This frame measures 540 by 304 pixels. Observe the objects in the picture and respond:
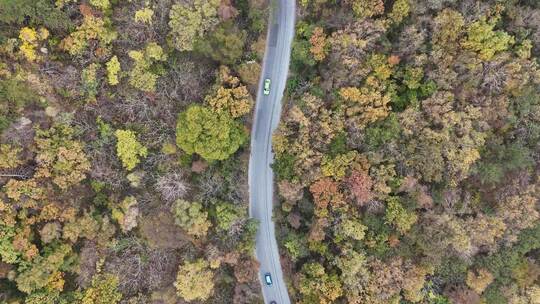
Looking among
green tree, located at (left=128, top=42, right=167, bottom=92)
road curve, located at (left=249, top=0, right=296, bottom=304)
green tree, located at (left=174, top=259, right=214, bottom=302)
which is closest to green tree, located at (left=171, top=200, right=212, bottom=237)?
green tree, located at (left=174, top=259, right=214, bottom=302)

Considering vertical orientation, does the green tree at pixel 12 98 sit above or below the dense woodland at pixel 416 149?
above

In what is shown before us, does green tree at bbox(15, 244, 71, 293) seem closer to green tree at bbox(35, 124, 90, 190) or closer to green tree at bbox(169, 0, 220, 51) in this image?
green tree at bbox(35, 124, 90, 190)

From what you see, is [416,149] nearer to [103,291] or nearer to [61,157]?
[103,291]

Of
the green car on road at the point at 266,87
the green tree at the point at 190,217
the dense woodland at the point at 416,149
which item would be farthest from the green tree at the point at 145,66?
the dense woodland at the point at 416,149

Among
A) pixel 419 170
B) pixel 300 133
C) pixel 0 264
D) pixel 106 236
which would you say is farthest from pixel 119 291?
pixel 419 170

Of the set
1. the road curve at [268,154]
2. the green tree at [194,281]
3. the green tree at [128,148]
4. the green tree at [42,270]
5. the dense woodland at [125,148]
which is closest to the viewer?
the green tree at [42,270]

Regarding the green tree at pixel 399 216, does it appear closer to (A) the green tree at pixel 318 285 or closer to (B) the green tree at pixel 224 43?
(A) the green tree at pixel 318 285

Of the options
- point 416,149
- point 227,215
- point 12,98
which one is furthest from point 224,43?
point 416,149
